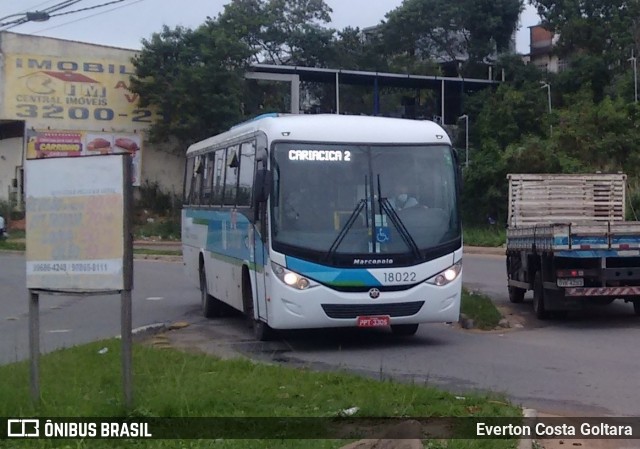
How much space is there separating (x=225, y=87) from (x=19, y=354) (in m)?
32.5

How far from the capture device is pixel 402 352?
12.8 m

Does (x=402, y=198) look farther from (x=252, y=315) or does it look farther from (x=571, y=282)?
(x=571, y=282)

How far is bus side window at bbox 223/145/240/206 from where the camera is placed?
14.9 m

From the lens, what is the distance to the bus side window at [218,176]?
16.0m

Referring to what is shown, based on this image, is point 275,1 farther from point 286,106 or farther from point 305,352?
point 305,352

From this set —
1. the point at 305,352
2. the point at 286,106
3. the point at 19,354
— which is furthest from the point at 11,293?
the point at 286,106

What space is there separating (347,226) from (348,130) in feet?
4.44

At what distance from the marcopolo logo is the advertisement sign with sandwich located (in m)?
35.2

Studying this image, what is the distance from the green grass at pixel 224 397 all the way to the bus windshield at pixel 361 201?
2723 millimetres

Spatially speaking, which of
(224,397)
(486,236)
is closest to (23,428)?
(224,397)

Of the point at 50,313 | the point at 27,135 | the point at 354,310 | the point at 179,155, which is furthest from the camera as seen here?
the point at 179,155

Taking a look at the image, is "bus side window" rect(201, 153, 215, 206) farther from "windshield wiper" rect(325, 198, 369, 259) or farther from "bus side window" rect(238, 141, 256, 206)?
"windshield wiper" rect(325, 198, 369, 259)

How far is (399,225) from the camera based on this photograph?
12.8m

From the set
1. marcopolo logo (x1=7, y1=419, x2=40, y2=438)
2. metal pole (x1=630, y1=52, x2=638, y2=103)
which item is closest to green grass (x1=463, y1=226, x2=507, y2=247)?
metal pole (x1=630, y1=52, x2=638, y2=103)
